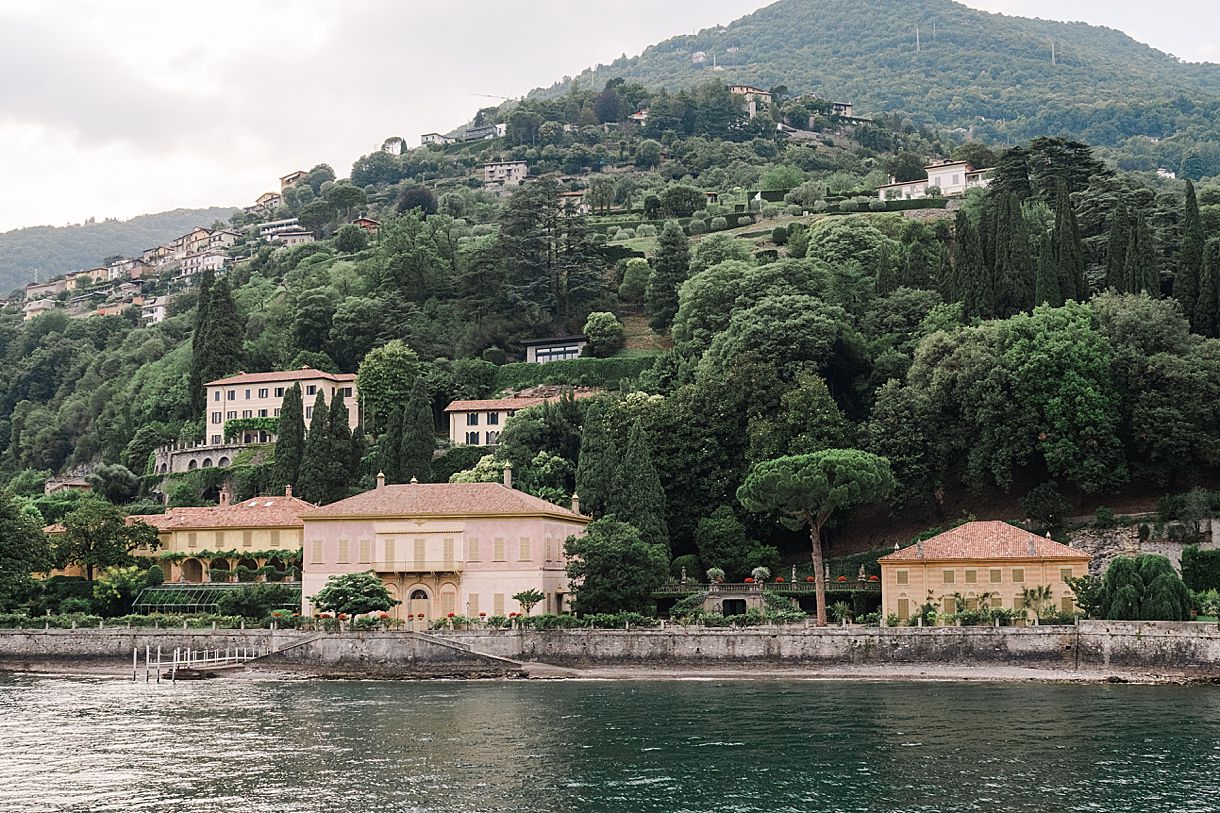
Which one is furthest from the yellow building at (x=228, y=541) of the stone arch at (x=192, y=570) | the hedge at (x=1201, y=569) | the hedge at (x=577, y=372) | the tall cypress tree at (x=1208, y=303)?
the tall cypress tree at (x=1208, y=303)

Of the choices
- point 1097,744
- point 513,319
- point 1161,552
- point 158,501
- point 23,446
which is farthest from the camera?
point 23,446

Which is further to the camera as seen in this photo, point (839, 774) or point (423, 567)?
point (423, 567)

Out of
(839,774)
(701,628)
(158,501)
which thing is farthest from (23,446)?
(839,774)

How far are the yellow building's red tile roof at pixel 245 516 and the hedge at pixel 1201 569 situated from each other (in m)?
43.3

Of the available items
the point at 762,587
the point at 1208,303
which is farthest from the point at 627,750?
the point at 1208,303

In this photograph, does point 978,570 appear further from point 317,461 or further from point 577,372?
point 577,372

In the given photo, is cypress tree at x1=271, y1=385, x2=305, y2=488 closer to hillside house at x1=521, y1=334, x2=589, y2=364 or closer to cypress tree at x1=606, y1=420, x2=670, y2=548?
hillside house at x1=521, y1=334, x2=589, y2=364

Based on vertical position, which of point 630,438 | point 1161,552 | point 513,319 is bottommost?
point 1161,552

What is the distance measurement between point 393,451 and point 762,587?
2730cm

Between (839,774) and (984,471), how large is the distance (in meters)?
37.4

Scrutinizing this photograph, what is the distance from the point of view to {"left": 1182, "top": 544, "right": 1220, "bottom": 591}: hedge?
6044 cm

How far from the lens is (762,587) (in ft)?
220

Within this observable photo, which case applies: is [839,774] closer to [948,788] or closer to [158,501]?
[948,788]

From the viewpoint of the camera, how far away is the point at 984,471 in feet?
228
